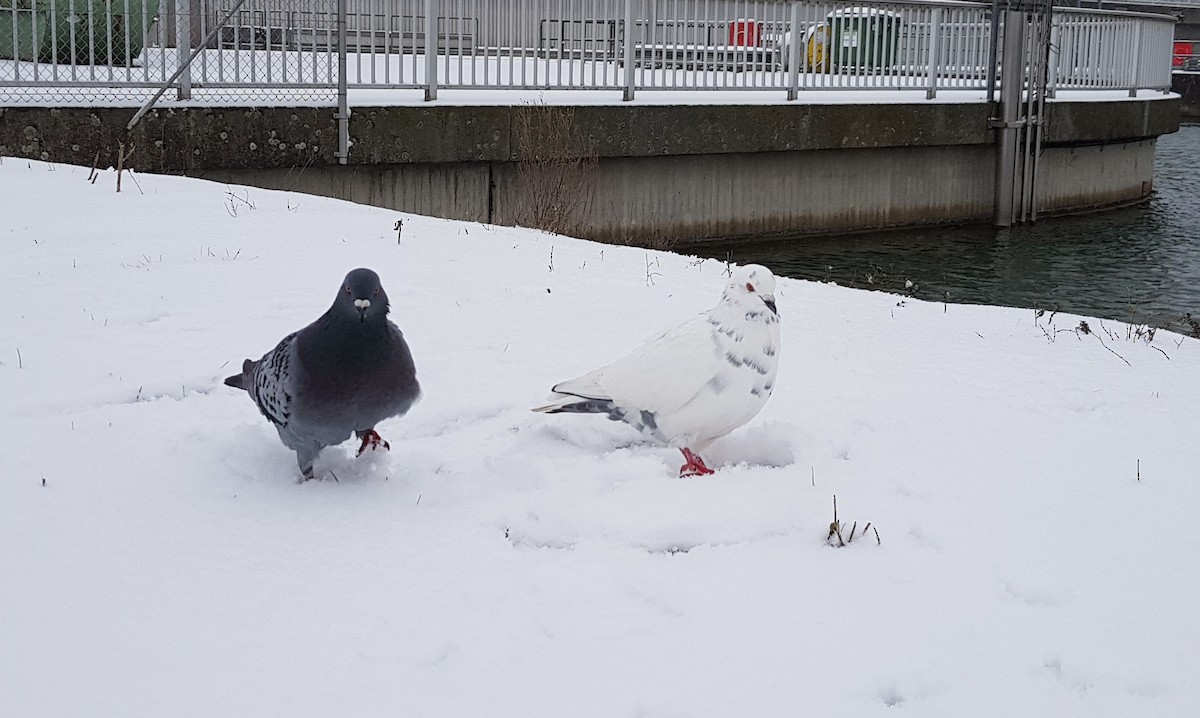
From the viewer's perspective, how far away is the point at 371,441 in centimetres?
390

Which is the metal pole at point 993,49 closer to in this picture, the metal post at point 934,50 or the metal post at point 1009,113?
the metal post at point 1009,113

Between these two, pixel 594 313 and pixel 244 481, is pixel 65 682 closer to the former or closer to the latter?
pixel 244 481

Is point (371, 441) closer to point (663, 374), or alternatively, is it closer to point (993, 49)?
point (663, 374)

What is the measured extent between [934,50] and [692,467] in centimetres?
1311

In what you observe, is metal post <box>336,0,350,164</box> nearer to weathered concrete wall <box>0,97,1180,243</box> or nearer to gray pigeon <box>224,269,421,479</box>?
weathered concrete wall <box>0,97,1180,243</box>

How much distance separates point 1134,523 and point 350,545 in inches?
83.8

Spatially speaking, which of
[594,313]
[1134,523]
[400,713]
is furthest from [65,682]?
[594,313]

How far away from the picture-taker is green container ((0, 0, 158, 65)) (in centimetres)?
970

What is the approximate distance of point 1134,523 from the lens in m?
3.57

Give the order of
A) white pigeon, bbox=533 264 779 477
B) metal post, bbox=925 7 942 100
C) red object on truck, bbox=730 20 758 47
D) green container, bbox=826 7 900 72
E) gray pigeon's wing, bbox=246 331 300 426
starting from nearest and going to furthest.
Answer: gray pigeon's wing, bbox=246 331 300 426, white pigeon, bbox=533 264 779 477, red object on truck, bbox=730 20 758 47, green container, bbox=826 7 900 72, metal post, bbox=925 7 942 100

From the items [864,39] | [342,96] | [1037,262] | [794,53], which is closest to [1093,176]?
[864,39]

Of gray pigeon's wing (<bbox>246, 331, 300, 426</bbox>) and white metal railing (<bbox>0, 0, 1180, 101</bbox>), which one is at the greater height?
white metal railing (<bbox>0, 0, 1180, 101</bbox>)

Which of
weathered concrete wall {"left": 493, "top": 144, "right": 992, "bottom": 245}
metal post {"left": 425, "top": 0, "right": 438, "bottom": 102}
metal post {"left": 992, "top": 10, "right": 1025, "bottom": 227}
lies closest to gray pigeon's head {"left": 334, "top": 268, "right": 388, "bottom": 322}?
metal post {"left": 425, "top": 0, "right": 438, "bottom": 102}

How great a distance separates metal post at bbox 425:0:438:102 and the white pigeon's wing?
26.0 ft
